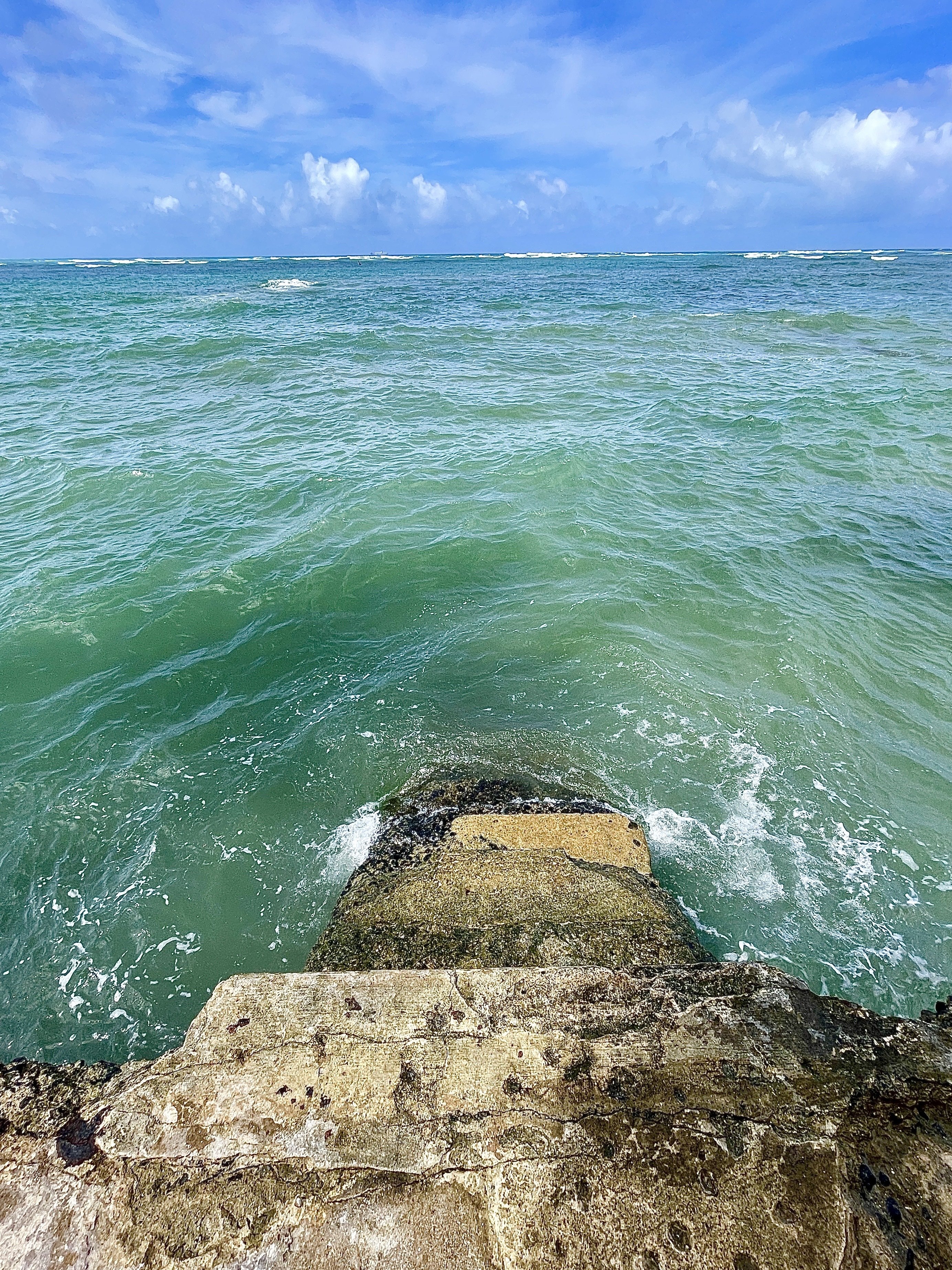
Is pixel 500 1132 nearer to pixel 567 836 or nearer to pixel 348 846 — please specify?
pixel 567 836

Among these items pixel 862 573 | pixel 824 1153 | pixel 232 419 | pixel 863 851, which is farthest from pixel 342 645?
pixel 232 419

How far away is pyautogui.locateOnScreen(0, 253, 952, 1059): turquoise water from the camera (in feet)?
21.3

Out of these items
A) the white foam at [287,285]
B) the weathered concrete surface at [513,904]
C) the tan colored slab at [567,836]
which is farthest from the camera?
the white foam at [287,285]

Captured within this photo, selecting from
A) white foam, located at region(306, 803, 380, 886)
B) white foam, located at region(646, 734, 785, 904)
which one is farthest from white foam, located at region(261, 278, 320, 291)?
white foam, located at region(646, 734, 785, 904)

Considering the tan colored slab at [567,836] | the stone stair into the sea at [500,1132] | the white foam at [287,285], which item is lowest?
the tan colored slab at [567,836]

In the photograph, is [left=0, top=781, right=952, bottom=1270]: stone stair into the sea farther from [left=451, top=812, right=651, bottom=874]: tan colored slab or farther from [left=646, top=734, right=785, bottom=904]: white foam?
[left=646, top=734, right=785, bottom=904]: white foam

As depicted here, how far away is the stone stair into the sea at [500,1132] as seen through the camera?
2865mm

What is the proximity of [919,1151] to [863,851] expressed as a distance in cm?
465

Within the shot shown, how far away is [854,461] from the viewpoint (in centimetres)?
1694

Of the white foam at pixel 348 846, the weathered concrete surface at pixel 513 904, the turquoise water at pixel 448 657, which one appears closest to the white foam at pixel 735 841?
the turquoise water at pixel 448 657

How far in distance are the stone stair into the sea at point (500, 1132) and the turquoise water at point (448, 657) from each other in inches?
99.4

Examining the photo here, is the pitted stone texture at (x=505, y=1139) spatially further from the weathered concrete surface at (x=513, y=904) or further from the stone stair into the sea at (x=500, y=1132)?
the weathered concrete surface at (x=513, y=904)

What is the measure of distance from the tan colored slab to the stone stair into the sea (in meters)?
1.75

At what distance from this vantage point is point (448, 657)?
10039mm
